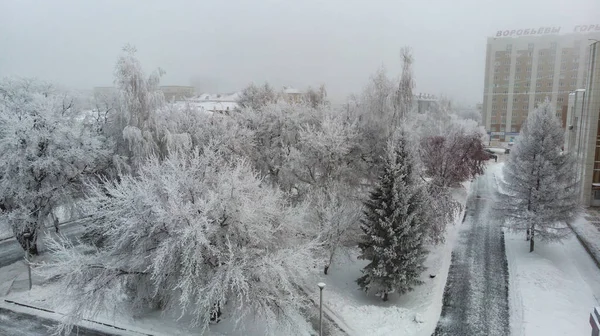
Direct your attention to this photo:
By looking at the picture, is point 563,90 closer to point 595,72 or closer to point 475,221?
point 595,72

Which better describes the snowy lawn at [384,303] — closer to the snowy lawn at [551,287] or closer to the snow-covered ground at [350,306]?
the snow-covered ground at [350,306]

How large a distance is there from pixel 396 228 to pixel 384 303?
3.43 m

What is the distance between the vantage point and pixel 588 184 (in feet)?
106

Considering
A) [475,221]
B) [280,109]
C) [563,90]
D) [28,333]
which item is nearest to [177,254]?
[28,333]

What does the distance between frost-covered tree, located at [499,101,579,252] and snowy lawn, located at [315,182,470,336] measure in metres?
4.51

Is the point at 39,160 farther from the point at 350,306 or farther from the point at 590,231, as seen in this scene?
the point at 590,231

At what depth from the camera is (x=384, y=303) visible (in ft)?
58.6

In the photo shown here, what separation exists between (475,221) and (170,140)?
69.7 feet

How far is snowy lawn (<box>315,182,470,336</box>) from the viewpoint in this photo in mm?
15070

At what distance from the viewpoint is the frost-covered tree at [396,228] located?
56.5 feet

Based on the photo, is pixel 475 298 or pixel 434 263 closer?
pixel 475 298

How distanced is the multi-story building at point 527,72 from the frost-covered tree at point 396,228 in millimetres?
60756

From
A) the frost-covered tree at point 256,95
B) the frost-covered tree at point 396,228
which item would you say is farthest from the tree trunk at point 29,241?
the frost-covered tree at point 256,95

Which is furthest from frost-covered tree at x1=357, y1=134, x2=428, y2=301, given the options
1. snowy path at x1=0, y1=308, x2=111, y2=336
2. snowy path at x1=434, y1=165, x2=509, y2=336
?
snowy path at x1=0, y1=308, x2=111, y2=336
